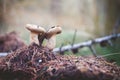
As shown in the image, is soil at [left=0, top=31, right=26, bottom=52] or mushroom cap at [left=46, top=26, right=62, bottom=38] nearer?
mushroom cap at [left=46, top=26, right=62, bottom=38]

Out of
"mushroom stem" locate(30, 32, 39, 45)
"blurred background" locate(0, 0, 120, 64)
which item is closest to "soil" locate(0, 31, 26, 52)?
"blurred background" locate(0, 0, 120, 64)

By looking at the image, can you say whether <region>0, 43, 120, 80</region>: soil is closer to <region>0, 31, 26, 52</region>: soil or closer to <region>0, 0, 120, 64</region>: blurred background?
<region>0, 31, 26, 52</region>: soil

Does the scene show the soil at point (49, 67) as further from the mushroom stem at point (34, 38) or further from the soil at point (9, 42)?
the soil at point (9, 42)

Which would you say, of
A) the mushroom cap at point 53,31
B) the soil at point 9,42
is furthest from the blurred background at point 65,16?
the mushroom cap at point 53,31

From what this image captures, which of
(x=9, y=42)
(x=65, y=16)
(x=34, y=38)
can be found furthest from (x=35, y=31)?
(x=65, y=16)

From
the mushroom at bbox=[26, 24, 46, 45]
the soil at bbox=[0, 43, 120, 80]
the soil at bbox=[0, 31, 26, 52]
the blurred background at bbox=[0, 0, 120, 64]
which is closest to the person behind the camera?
the soil at bbox=[0, 43, 120, 80]

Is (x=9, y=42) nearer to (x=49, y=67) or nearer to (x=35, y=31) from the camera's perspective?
(x=35, y=31)
